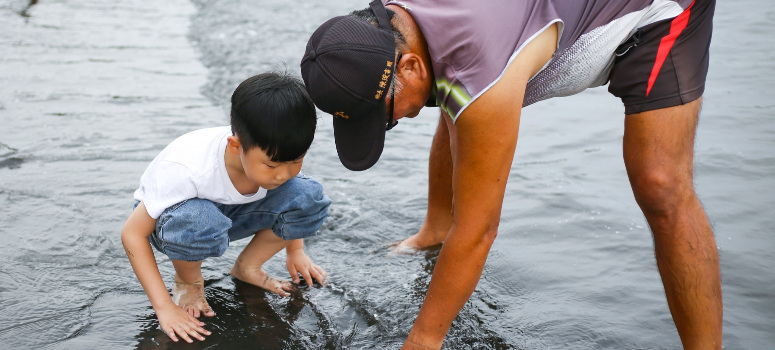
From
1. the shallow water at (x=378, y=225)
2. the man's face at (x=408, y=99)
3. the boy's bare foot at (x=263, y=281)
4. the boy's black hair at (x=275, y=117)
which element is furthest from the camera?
the boy's bare foot at (x=263, y=281)

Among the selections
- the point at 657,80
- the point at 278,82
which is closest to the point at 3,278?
the point at 278,82

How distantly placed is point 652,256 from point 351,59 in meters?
1.75

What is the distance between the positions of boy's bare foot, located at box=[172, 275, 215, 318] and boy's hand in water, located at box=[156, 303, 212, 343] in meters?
0.09

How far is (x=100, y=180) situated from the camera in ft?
12.3

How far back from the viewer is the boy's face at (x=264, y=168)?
7.76ft

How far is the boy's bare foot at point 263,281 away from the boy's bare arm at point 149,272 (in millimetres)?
371

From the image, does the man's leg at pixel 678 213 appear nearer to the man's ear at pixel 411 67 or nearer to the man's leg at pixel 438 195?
the man's ear at pixel 411 67

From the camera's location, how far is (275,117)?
7.57ft

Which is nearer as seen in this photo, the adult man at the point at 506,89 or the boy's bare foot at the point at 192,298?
the adult man at the point at 506,89

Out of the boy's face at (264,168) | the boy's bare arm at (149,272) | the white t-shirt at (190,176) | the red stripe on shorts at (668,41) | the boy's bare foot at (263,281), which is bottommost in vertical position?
the boy's bare foot at (263,281)

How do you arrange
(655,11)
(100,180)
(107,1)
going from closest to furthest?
(655,11) → (100,180) → (107,1)

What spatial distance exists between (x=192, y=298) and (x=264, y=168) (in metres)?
0.59

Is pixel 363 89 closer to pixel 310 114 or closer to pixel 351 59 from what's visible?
pixel 351 59

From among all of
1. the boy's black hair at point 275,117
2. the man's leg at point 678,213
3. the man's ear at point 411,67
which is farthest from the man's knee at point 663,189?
the boy's black hair at point 275,117
